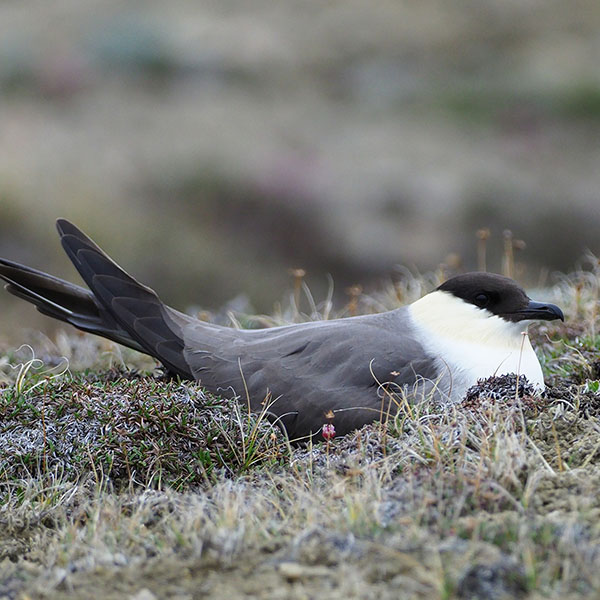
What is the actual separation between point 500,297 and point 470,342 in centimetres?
28

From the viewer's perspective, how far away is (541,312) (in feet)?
14.7

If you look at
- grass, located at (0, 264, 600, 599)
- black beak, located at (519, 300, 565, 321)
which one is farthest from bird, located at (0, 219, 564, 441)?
grass, located at (0, 264, 600, 599)

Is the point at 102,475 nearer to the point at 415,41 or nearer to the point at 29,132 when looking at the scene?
the point at 29,132

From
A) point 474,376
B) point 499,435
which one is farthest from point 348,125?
point 499,435

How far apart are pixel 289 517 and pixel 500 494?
715mm

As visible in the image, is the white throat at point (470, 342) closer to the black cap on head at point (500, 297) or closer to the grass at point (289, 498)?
the black cap on head at point (500, 297)

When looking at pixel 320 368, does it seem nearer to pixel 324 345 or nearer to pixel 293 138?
pixel 324 345

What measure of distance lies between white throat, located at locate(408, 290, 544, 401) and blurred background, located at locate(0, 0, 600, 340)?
134 inches

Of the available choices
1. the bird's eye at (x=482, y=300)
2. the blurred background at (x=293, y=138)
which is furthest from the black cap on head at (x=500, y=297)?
the blurred background at (x=293, y=138)

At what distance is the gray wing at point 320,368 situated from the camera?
4.32 metres

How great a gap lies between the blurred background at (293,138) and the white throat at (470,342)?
3.40m

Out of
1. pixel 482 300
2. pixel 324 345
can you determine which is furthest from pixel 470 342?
pixel 324 345

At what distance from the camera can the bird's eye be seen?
4.58 meters

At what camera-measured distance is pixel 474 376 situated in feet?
14.3
